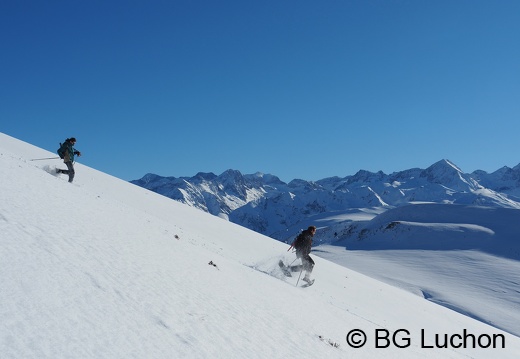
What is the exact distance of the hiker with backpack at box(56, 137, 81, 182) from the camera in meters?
19.7

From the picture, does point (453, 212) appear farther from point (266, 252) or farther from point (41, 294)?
point (41, 294)

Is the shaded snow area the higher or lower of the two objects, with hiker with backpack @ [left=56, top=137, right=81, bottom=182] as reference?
lower

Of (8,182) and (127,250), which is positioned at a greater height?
(8,182)

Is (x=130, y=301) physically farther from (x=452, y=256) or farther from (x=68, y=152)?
(x=452, y=256)

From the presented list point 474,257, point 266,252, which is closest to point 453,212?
point 474,257

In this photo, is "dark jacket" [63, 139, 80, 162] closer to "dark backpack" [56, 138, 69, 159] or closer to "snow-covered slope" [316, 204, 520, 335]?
"dark backpack" [56, 138, 69, 159]

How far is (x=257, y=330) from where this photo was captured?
7.36 metres

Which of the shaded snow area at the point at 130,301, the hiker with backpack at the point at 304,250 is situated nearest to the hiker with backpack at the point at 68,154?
the shaded snow area at the point at 130,301

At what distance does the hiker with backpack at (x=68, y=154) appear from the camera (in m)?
19.7

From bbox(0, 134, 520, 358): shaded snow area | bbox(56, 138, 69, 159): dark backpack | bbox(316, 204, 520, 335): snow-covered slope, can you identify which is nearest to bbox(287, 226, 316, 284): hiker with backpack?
bbox(0, 134, 520, 358): shaded snow area

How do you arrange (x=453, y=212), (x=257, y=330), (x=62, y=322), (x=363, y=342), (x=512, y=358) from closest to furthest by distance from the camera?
(x=62, y=322)
(x=257, y=330)
(x=363, y=342)
(x=512, y=358)
(x=453, y=212)

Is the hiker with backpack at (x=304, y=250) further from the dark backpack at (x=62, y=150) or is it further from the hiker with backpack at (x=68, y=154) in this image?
the dark backpack at (x=62, y=150)

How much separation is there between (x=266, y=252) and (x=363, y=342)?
512 inches

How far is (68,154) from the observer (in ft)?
65.4
